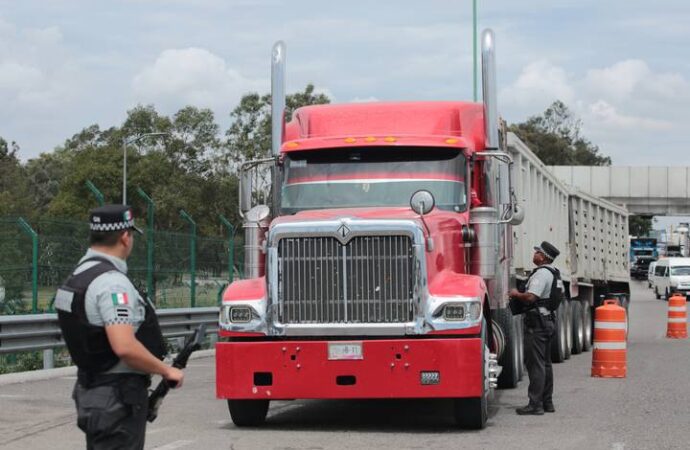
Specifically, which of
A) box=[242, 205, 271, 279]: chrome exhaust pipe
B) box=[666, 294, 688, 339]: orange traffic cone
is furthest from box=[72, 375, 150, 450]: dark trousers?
box=[666, 294, 688, 339]: orange traffic cone

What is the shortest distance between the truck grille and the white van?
47.0 m

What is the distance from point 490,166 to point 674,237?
8893 cm

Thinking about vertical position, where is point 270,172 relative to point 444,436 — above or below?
above

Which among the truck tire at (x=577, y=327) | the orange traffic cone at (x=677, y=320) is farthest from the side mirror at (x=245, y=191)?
the orange traffic cone at (x=677, y=320)

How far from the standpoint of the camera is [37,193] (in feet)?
355

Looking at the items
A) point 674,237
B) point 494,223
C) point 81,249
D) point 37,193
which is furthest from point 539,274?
point 37,193

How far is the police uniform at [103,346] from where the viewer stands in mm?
5691

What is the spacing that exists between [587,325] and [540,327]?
11357mm

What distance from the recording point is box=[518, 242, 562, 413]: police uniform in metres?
12.9

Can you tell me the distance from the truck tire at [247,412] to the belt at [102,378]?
19.2 ft

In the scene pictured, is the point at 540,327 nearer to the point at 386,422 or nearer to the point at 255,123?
the point at 386,422

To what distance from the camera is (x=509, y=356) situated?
618 inches

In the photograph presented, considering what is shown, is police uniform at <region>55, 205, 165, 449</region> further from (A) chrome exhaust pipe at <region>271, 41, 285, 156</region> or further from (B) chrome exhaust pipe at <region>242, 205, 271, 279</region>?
(A) chrome exhaust pipe at <region>271, 41, 285, 156</region>

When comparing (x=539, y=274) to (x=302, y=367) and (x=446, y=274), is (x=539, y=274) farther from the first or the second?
(x=302, y=367)
